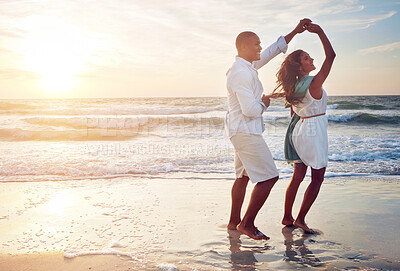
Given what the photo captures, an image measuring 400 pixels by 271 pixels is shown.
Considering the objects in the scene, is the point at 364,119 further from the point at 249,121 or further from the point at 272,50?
the point at 249,121

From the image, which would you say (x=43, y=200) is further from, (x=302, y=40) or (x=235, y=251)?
(x=302, y=40)

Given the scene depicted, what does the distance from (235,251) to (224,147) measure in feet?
22.0

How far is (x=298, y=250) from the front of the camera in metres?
3.03

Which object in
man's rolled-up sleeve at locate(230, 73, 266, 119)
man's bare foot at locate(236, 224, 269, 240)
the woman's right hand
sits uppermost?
the woman's right hand

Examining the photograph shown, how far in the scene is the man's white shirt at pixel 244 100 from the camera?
2896 millimetres

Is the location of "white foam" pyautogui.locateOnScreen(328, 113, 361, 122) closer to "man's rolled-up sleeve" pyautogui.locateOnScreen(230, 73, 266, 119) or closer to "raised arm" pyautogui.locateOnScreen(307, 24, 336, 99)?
"raised arm" pyautogui.locateOnScreen(307, 24, 336, 99)

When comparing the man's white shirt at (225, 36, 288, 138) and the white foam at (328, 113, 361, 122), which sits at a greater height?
the man's white shirt at (225, 36, 288, 138)

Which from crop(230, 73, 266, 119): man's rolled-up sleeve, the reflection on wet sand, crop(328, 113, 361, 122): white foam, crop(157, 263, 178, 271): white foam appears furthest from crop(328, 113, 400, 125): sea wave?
crop(157, 263, 178, 271): white foam

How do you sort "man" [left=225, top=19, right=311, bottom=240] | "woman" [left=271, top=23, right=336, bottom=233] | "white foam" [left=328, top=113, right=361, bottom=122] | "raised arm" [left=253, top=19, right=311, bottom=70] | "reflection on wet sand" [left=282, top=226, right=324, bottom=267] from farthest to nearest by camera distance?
"white foam" [left=328, top=113, right=361, bottom=122] → "raised arm" [left=253, top=19, right=311, bottom=70] → "woman" [left=271, top=23, right=336, bottom=233] → "man" [left=225, top=19, right=311, bottom=240] → "reflection on wet sand" [left=282, top=226, right=324, bottom=267]

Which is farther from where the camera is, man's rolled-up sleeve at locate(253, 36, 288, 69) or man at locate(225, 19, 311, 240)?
man's rolled-up sleeve at locate(253, 36, 288, 69)

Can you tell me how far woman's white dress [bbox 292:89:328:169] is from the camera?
11.0ft

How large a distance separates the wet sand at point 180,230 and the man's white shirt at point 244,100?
43.4 inches

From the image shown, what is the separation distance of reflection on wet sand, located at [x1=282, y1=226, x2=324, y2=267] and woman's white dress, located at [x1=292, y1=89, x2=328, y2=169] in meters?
0.71

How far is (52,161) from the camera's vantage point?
7348 millimetres
